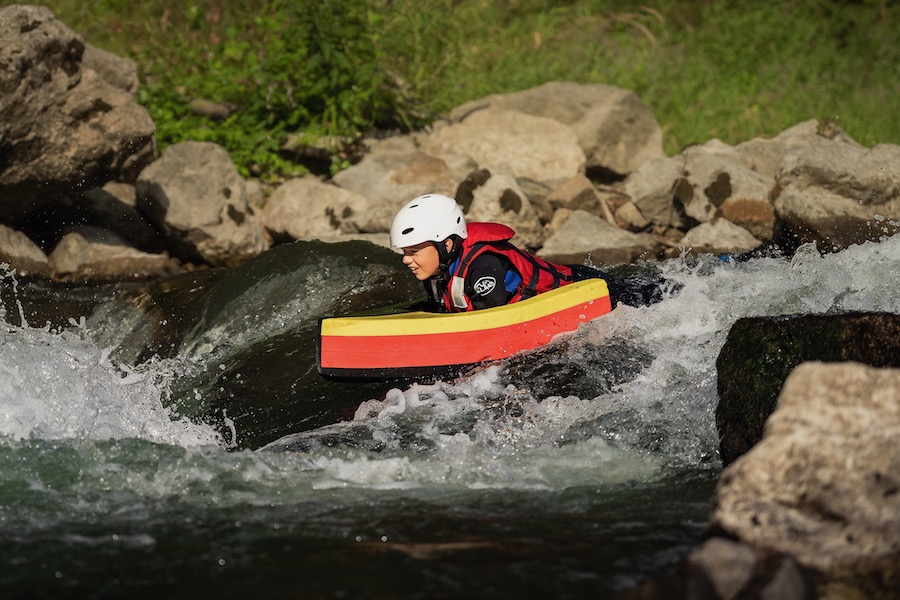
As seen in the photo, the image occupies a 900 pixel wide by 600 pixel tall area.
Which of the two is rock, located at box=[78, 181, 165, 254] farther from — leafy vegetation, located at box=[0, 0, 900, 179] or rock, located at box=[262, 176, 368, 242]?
leafy vegetation, located at box=[0, 0, 900, 179]

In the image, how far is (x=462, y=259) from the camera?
5.81 meters

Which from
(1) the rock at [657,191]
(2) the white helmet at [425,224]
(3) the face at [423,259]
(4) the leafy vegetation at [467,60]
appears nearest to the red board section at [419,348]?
(3) the face at [423,259]

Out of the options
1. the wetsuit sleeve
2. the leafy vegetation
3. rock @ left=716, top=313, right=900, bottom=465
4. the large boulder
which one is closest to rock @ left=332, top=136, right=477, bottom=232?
the leafy vegetation

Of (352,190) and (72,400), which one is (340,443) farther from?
(352,190)

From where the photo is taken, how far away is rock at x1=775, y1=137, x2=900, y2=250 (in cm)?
830

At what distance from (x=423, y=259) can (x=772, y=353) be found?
220 centimetres

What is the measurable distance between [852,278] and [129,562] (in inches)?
166

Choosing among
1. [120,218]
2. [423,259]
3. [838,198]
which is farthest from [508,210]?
[120,218]

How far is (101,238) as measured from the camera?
8445mm

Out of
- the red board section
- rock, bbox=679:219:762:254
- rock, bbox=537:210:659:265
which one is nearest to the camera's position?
the red board section

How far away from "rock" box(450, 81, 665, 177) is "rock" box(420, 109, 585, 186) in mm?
287

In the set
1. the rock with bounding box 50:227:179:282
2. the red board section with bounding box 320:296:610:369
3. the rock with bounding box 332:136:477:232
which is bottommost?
the red board section with bounding box 320:296:610:369

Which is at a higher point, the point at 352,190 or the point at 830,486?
the point at 352,190

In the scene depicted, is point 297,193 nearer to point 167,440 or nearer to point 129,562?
point 167,440
